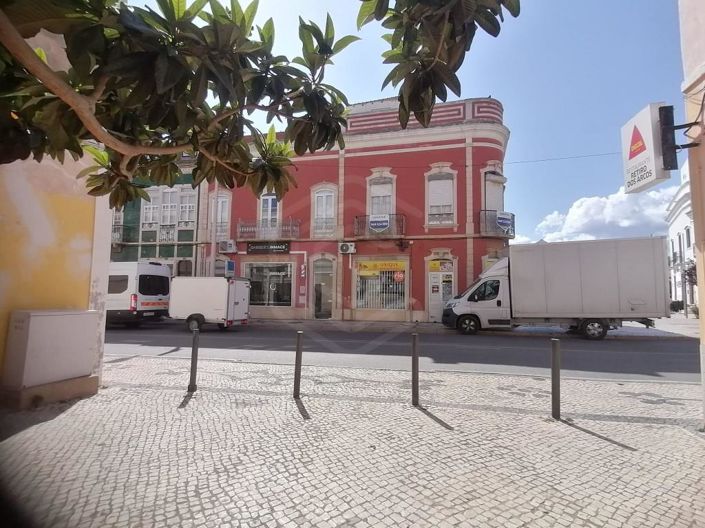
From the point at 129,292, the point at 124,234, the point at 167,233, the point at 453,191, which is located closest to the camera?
the point at 129,292

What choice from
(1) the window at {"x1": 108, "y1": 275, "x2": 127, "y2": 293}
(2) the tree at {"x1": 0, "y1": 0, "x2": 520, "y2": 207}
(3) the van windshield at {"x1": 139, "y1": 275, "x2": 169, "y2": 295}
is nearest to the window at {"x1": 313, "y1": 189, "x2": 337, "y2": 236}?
(3) the van windshield at {"x1": 139, "y1": 275, "x2": 169, "y2": 295}

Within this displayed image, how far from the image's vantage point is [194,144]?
314 cm

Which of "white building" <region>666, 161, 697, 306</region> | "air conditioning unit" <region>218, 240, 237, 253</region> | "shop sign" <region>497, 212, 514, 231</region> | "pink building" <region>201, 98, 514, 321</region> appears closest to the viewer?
"shop sign" <region>497, 212, 514, 231</region>

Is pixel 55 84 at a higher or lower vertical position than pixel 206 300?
higher

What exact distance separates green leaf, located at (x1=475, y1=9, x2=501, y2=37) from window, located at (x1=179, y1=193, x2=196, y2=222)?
2526 cm

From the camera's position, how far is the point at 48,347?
5297mm

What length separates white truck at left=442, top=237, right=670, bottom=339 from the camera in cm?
1524

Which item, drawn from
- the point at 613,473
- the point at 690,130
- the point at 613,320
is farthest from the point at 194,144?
the point at 613,320

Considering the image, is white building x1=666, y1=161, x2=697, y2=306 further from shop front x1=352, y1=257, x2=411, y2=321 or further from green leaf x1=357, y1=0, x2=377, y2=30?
green leaf x1=357, y1=0, x2=377, y2=30

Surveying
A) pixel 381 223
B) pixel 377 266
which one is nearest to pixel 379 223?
pixel 381 223

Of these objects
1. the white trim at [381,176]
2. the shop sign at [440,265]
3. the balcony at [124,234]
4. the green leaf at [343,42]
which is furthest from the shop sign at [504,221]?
the balcony at [124,234]

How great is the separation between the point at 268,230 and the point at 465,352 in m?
15.0

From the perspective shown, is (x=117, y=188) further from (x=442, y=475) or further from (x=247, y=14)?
(x=442, y=475)

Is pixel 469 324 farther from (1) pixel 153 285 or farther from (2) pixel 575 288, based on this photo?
(1) pixel 153 285
